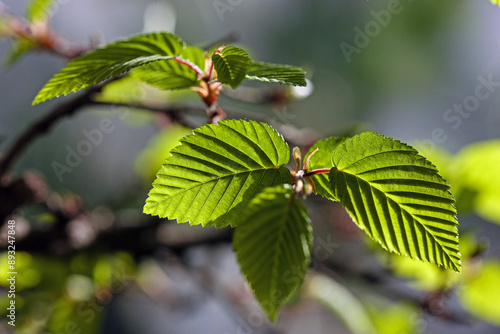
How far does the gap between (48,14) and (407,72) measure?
10.6 ft

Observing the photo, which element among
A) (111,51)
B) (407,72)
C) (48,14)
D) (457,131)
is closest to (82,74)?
(111,51)

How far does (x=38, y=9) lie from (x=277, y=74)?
45cm

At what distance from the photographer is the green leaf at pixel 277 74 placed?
26 centimetres

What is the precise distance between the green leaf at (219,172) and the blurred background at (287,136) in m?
0.14

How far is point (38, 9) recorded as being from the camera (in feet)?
1.90

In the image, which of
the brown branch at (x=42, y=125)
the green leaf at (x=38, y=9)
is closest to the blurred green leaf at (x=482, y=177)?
the brown branch at (x=42, y=125)

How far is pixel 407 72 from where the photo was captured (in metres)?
3.44

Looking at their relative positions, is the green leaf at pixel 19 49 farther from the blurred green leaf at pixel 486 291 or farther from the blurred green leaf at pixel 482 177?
the blurred green leaf at pixel 486 291

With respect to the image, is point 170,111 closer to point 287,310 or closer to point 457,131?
point 287,310

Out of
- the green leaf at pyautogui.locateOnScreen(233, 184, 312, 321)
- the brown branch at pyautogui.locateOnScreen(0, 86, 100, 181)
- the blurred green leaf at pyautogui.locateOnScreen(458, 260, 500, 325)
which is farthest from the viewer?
the blurred green leaf at pyautogui.locateOnScreen(458, 260, 500, 325)

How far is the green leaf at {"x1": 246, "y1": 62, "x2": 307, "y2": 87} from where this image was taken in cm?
26

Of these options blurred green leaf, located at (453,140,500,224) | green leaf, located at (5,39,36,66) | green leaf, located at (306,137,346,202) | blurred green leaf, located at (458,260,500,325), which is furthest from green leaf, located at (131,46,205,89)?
blurred green leaf, located at (458,260,500,325)

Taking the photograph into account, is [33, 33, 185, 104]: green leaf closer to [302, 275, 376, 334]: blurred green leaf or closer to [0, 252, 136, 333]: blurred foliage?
[0, 252, 136, 333]: blurred foliage

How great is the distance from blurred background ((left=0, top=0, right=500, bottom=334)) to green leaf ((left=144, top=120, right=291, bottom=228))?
0.14 meters
